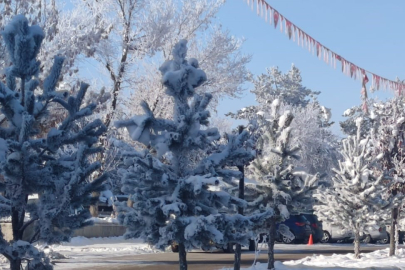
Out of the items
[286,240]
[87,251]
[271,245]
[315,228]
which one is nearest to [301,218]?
[286,240]

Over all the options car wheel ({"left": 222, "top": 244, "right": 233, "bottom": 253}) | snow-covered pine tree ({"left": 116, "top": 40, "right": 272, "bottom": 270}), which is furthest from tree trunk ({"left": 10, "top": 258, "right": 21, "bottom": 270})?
car wheel ({"left": 222, "top": 244, "right": 233, "bottom": 253})

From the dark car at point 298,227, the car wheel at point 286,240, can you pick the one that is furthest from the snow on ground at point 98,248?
the dark car at point 298,227

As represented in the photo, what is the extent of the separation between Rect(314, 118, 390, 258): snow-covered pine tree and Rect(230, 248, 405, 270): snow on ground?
69 centimetres

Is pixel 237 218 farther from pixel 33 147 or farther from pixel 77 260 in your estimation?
pixel 77 260

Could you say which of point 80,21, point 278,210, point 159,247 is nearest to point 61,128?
point 159,247

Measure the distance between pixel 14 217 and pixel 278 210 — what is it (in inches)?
336

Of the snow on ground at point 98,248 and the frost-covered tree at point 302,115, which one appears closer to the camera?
the snow on ground at point 98,248

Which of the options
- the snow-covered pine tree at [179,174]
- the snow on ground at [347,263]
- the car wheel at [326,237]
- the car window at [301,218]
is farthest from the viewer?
the car wheel at [326,237]

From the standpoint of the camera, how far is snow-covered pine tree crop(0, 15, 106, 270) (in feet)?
21.5

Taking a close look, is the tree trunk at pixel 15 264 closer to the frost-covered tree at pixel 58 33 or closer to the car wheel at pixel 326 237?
the frost-covered tree at pixel 58 33

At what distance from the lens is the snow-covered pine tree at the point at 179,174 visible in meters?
8.22

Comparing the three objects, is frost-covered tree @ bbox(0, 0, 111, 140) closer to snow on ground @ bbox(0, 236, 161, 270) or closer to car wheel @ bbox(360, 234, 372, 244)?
snow on ground @ bbox(0, 236, 161, 270)

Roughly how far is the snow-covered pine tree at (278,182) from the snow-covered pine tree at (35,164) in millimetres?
7639

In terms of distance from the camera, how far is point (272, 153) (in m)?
14.9
